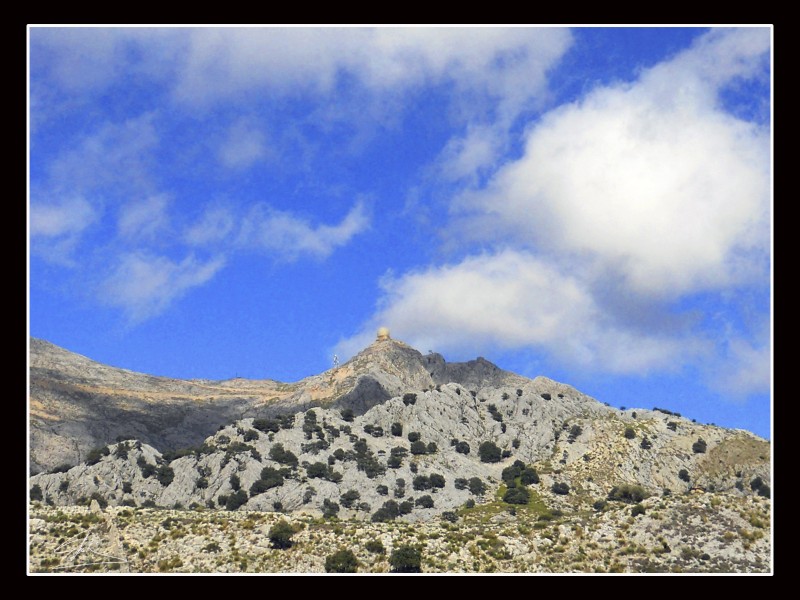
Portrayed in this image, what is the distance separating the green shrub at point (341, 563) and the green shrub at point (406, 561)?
336 centimetres

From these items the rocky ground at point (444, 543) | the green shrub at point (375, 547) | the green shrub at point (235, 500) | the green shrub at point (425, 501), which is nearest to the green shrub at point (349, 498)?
the green shrub at point (425, 501)

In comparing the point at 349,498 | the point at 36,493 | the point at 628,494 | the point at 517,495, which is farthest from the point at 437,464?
the point at 36,493

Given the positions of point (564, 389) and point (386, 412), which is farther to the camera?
point (564, 389)

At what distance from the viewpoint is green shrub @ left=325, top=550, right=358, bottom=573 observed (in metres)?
69.4

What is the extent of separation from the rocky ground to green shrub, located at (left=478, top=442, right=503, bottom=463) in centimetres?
5426

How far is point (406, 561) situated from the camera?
2717 inches

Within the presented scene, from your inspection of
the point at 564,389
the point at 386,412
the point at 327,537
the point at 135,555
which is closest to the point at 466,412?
the point at 386,412

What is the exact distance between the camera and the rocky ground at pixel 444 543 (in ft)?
227

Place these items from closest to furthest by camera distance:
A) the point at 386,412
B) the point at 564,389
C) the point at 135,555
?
the point at 135,555 → the point at 386,412 → the point at 564,389

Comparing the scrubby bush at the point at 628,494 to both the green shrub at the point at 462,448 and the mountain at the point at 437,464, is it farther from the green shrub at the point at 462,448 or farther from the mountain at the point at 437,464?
the green shrub at the point at 462,448
